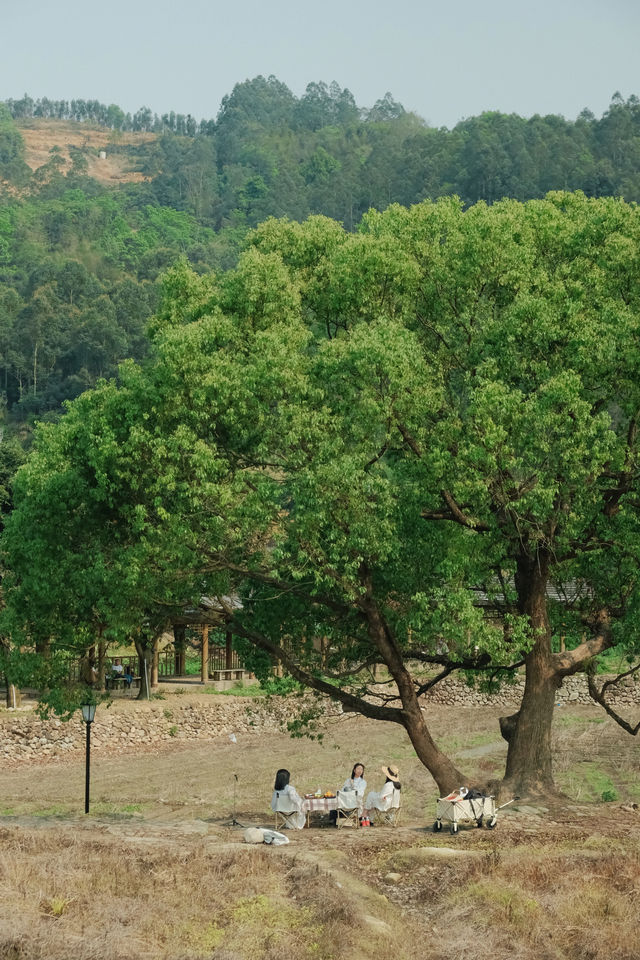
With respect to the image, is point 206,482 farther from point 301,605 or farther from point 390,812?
point 390,812

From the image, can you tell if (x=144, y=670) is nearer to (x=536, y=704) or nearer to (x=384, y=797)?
(x=384, y=797)

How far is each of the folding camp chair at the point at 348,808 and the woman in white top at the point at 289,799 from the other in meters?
0.52

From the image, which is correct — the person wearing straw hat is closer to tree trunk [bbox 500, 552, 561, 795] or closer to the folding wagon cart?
the folding wagon cart

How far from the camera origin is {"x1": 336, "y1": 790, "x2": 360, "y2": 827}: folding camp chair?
1570 cm

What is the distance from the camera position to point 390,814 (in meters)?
15.9

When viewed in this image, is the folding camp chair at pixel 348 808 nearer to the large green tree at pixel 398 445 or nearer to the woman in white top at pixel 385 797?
the woman in white top at pixel 385 797

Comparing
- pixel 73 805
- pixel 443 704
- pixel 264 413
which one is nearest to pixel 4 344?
pixel 443 704

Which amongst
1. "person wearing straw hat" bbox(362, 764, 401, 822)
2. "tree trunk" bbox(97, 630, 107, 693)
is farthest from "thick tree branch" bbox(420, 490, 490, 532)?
"tree trunk" bbox(97, 630, 107, 693)

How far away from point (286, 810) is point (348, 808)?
2.93ft

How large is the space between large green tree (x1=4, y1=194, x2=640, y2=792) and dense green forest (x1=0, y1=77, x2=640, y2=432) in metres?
31.8

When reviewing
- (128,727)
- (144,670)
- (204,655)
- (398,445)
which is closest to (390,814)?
(398,445)

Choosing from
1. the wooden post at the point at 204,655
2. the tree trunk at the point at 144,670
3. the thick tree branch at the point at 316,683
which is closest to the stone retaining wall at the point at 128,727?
the tree trunk at the point at 144,670

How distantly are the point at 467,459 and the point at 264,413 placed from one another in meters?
2.85

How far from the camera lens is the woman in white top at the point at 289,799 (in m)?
15.6
